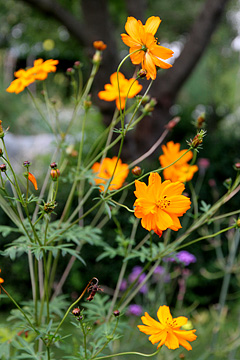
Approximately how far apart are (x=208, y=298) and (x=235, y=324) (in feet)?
0.91

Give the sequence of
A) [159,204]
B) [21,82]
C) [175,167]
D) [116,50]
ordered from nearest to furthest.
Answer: [159,204], [21,82], [175,167], [116,50]

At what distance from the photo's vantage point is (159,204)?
0.81 meters

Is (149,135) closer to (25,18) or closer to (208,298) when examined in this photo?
(208,298)

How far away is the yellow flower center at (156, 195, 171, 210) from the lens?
81cm

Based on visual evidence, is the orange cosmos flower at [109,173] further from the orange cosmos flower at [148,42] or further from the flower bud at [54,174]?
the orange cosmos flower at [148,42]

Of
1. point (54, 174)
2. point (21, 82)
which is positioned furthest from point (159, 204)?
point (21, 82)

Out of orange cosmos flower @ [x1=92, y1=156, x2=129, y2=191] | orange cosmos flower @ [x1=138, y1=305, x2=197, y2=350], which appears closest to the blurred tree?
orange cosmos flower @ [x1=92, y1=156, x2=129, y2=191]

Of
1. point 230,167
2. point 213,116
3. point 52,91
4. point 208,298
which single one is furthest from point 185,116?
point 52,91

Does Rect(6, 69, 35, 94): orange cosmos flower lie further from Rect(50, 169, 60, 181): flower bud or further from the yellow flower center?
the yellow flower center

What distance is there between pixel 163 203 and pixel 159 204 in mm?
11

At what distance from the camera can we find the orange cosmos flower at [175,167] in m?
1.20

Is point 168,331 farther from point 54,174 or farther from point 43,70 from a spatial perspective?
point 43,70

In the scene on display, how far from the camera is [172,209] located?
0.82 metres

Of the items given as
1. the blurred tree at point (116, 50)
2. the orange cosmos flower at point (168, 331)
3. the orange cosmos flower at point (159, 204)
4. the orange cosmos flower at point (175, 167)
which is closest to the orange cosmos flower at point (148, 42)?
the orange cosmos flower at point (159, 204)
